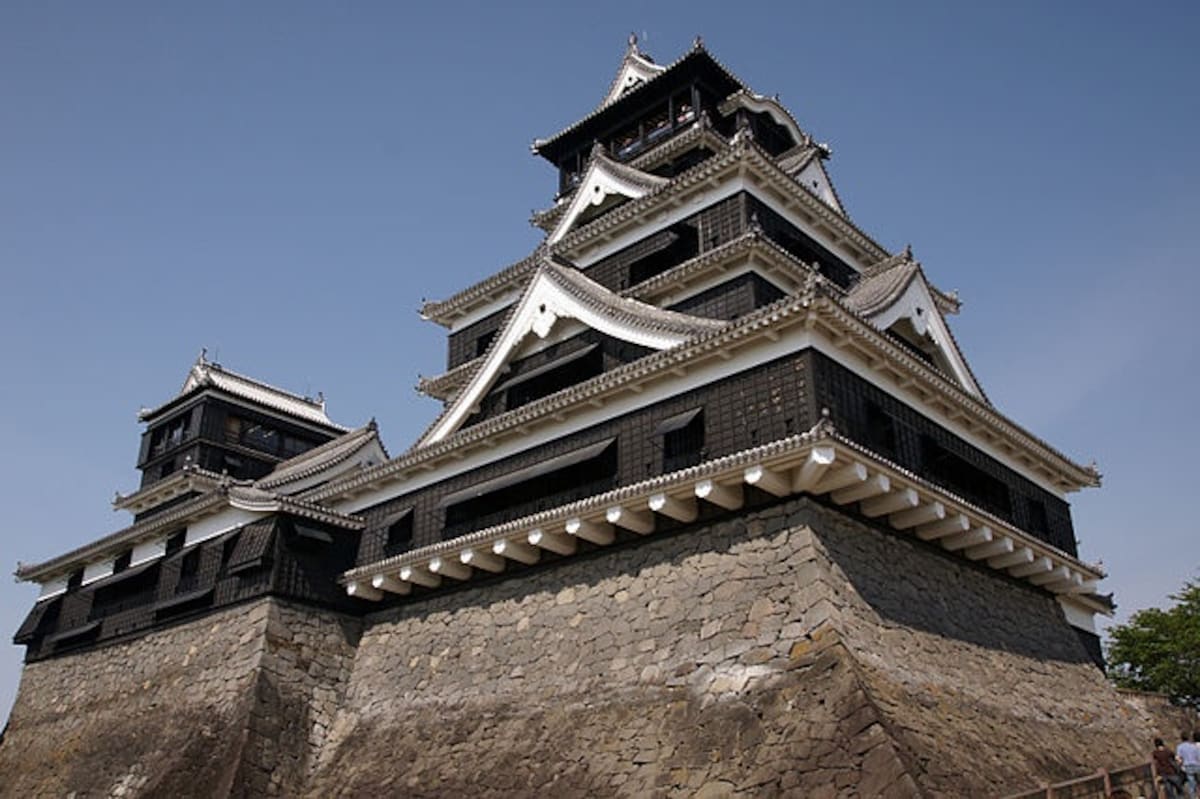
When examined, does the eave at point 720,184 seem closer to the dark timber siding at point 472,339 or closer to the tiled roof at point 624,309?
the tiled roof at point 624,309

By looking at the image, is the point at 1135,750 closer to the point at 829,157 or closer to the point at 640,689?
the point at 640,689

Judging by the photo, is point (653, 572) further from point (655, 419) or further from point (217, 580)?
point (217, 580)

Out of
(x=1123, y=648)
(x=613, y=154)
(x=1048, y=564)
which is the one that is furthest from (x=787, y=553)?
(x=1123, y=648)

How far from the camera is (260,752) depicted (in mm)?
18609

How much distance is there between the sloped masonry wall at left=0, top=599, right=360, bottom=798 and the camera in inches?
740

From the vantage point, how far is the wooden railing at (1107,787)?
11.1 m

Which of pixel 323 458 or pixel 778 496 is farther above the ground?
pixel 323 458

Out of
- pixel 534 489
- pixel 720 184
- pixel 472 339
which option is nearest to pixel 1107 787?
pixel 534 489

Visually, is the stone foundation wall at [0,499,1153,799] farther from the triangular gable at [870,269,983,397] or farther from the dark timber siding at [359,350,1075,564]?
the triangular gable at [870,269,983,397]

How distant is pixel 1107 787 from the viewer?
11617 millimetres

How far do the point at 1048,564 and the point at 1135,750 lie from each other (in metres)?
3.86

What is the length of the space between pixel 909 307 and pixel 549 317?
7.59m

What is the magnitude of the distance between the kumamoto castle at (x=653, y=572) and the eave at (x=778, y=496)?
2.7 inches

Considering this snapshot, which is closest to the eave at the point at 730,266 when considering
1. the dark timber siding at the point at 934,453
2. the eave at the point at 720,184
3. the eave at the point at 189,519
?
the eave at the point at 720,184
